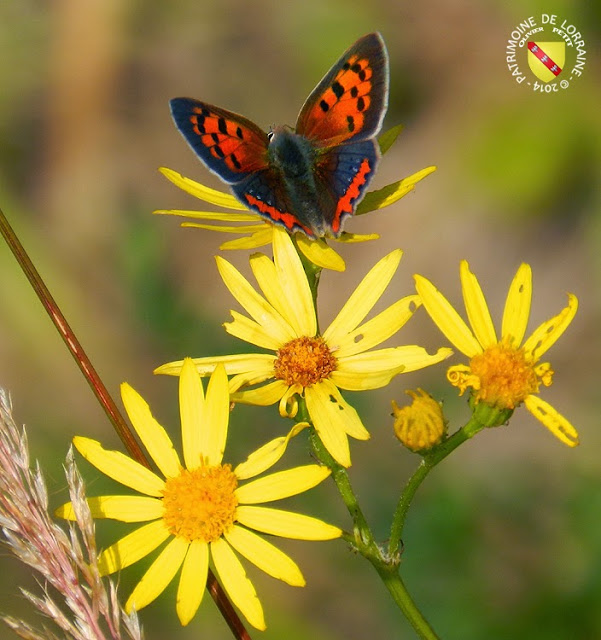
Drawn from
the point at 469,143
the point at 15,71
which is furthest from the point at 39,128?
the point at 469,143

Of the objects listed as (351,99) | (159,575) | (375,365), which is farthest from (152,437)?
(351,99)

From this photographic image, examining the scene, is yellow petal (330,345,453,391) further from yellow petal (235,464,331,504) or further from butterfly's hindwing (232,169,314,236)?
butterfly's hindwing (232,169,314,236)

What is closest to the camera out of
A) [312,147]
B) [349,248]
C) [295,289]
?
[295,289]

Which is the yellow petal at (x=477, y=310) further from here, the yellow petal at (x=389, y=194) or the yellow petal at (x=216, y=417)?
the yellow petal at (x=216, y=417)

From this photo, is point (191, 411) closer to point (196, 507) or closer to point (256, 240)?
point (196, 507)

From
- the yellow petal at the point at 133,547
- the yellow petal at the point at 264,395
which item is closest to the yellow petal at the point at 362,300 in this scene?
the yellow petal at the point at 264,395

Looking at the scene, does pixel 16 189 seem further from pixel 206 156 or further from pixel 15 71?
pixel 206 156
